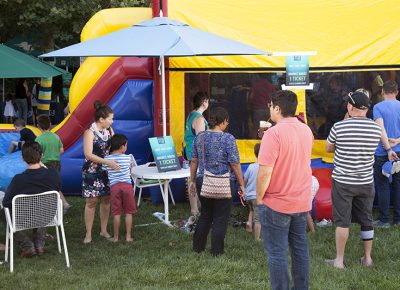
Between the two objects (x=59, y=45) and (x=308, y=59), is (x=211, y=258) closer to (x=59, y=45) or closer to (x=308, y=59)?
(x=308, y=59)

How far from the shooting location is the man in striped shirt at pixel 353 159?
560 centimetres

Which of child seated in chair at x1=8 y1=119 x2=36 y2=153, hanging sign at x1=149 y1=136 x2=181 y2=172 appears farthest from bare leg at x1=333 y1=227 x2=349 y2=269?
child seated in chair at x1=8 y1=119 x2=36 y2=153

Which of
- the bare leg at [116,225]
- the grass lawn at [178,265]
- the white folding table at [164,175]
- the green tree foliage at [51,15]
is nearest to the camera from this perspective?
the grass lawn at [178,265]

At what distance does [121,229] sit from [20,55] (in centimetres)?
234

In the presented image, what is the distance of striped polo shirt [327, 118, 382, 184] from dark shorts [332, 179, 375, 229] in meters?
0.06

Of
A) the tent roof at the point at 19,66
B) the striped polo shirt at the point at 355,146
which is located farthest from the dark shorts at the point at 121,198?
the striped polo shirt at the point at 355,146

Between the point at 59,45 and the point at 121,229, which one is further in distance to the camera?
the point at 59,45

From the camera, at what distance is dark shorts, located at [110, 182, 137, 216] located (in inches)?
270

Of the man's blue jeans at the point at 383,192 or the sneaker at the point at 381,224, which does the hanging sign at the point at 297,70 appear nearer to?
the man's blue jeans at the point at 383,192

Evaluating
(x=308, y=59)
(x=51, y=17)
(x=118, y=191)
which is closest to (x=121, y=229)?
(x=118, y=191)

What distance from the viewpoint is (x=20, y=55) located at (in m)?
7.58

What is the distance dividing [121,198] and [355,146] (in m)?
2.60

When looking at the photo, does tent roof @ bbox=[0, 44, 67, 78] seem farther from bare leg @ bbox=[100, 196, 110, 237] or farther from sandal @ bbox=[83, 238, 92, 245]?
sandal @ bbox=[83, 238, 92, 245]

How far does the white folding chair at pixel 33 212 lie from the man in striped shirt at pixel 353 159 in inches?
99.8
